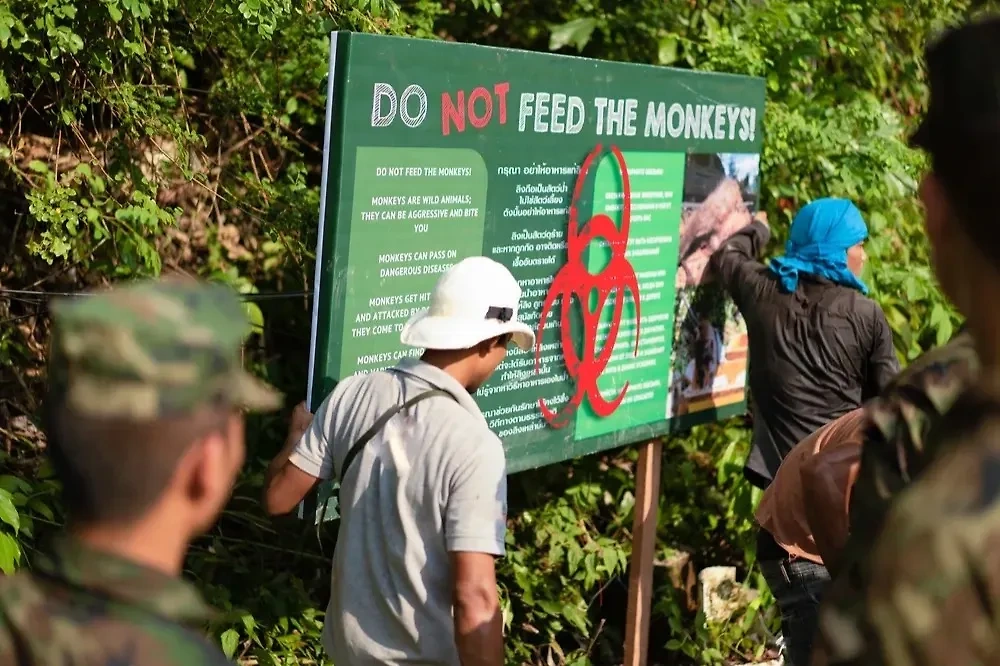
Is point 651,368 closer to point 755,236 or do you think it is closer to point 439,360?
point 755,236

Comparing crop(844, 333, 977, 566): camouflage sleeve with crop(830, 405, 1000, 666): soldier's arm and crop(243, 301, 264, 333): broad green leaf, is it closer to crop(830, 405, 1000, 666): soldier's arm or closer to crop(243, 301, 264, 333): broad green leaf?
crop(830, 405, 1000, 666): soldier's arm

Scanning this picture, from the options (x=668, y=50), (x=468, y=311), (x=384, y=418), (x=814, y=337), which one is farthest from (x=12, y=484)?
(x=668, y=50)

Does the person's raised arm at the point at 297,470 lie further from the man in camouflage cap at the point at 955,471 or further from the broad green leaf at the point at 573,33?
the broad green leaf at the point at 573,33

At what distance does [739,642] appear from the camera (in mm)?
5457

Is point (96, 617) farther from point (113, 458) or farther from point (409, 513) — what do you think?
point (409, 513)

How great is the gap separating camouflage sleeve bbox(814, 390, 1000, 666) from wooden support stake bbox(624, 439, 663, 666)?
3.34m

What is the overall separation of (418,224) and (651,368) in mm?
1392

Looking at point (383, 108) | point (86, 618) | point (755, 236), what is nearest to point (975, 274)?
point (86, 618)

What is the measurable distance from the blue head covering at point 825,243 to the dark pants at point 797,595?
105cm

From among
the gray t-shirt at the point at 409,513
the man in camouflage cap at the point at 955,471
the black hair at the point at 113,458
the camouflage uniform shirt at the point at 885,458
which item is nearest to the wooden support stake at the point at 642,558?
the gray t-shirt at the point at 409,513

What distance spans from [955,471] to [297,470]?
1793 millimetres

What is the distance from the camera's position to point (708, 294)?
4918 millimetres

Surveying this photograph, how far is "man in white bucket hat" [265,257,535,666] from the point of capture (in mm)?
2740

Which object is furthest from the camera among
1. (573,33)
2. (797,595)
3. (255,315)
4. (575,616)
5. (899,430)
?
(573,33)
